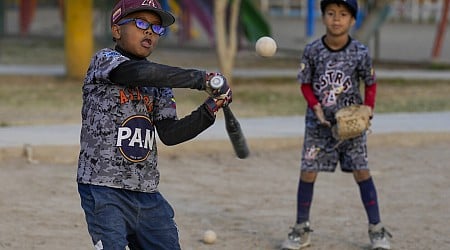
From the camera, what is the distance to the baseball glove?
6.11 meters

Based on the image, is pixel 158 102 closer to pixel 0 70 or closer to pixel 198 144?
pixel 198 144

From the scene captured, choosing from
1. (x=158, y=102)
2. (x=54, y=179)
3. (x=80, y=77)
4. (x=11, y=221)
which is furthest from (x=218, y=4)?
(x=158, y=102)

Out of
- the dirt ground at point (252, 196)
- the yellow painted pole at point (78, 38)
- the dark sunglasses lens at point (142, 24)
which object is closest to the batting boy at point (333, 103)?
the dirt ground at point (252, 196)

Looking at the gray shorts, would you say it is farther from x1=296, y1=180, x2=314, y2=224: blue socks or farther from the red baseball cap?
the red baseball cap

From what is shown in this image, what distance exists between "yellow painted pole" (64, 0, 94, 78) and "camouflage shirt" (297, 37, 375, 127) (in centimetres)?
1011

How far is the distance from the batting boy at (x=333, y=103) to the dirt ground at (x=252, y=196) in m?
0.27

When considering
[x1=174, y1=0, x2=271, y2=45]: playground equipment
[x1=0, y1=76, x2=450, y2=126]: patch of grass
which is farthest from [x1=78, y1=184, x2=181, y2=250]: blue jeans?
[x1=174, y1=0, x2=271, y2=45]: playground equipment

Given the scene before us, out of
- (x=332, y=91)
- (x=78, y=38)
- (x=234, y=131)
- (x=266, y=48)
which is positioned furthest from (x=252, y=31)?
(x=234, y=131)

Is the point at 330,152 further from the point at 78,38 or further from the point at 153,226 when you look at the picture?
the point at 78,38

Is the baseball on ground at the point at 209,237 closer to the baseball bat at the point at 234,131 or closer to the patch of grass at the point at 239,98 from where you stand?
the baseball bat at the point at 234,131

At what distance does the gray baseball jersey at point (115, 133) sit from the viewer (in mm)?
4320

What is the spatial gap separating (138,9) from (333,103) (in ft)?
7.74

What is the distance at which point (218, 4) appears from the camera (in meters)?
14.5

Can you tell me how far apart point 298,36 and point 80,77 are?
13385 mm
